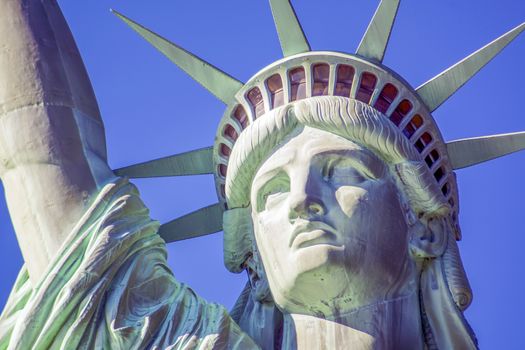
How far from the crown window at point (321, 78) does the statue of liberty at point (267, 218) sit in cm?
1

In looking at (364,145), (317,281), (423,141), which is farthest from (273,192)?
(423,141)

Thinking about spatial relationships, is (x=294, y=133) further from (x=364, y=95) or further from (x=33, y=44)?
(x=33, y=44)

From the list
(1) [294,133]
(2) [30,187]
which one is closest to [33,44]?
(2) [30,187]

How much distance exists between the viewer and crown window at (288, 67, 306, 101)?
19.8 m

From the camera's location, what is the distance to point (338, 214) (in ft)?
61.3

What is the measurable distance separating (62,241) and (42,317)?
88 cm

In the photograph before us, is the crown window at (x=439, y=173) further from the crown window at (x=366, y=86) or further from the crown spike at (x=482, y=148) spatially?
the crown window at (x=366, y=86)

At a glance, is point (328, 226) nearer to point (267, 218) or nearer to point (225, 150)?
point (267, 218)

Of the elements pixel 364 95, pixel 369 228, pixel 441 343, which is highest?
pixel 364 95

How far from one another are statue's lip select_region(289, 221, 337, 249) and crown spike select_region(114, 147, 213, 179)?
243cm

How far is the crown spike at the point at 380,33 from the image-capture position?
20.4 meters

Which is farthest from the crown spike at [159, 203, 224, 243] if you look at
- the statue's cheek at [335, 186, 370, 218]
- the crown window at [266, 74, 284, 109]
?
the statue's cheek at [335, 186, 370, 218]

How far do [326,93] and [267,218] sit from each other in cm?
161

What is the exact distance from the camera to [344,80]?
1988cm
